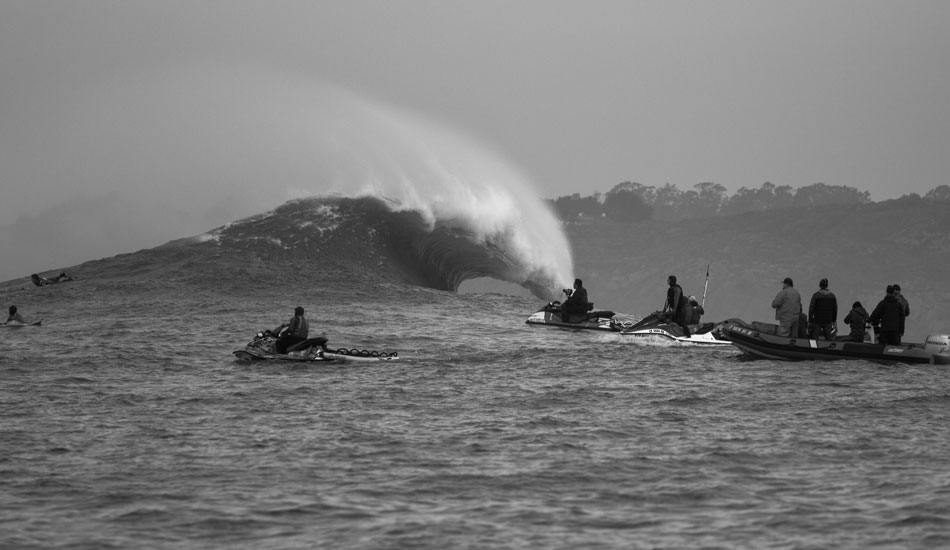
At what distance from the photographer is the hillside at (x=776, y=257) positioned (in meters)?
126

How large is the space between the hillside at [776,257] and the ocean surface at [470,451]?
3875 inches

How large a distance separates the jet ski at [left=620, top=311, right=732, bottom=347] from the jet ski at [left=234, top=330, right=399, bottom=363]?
659 centimetres

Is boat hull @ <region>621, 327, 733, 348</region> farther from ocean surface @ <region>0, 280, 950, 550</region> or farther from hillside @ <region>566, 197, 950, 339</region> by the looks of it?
hillside @ <region>566, 197, 950, 339</region>

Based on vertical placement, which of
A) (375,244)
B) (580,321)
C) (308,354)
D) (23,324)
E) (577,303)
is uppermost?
(375,244)

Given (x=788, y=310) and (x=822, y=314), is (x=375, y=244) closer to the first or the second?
(x=788, y=310)

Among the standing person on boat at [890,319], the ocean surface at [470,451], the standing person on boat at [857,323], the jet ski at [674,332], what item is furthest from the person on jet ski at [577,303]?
the standing person on boat at [890,319]

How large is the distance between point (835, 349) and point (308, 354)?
9557 millimetres

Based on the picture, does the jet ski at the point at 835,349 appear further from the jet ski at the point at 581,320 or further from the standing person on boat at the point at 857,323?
the jet ski at the point at 581,320

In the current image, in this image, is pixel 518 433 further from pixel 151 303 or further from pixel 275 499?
pixel 151 303

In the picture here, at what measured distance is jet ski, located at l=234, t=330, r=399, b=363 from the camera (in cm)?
2189

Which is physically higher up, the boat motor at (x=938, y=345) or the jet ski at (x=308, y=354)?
the boat motor at (x=938, y=345)

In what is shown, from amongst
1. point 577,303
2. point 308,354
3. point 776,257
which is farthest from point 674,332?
point 776,257

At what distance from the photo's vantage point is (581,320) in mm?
30031

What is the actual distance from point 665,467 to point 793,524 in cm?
236
